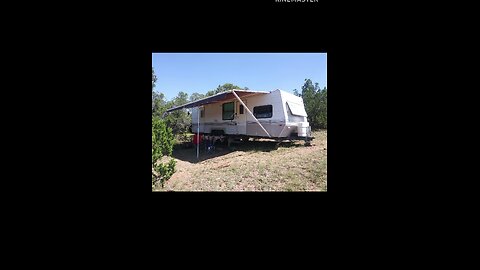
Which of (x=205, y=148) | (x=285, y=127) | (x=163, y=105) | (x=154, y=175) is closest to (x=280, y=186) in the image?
(x=154, y=175)

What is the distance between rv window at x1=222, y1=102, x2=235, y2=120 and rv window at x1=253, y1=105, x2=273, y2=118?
0.94 meters

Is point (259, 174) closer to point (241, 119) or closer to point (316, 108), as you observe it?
point (241, 119)

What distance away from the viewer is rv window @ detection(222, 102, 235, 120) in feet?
→ 24.6

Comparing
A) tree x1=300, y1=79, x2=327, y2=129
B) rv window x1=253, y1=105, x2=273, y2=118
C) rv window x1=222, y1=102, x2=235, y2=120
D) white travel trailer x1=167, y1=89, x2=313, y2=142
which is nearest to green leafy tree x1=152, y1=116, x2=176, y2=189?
white travel trailer x1=167, y1=89, x2=313, y2=142

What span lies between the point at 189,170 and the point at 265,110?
308 cm

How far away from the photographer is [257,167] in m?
4.55

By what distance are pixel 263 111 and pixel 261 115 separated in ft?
0.45

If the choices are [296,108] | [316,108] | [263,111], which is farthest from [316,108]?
[263,111]

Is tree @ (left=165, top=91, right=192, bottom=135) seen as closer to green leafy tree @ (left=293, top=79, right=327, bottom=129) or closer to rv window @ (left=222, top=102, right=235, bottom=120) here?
rv window @ (left=222, top=102, right=235, bottom=120)

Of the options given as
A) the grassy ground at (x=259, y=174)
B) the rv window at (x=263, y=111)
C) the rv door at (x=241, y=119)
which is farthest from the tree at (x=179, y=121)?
the grassy ground at (x=259, y=174)

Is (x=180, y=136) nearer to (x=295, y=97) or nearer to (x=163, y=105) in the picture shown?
(x=163, y=105)

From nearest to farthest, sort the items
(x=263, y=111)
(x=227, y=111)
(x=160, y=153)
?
(x=160, y=153) < (x=263, y=111) < (x=227, y=111)

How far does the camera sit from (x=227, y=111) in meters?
7.67

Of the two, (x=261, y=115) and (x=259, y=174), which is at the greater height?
(x=261, y=115)
